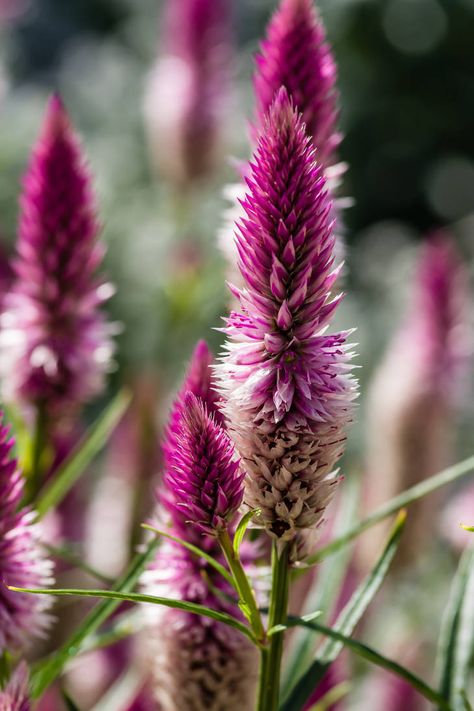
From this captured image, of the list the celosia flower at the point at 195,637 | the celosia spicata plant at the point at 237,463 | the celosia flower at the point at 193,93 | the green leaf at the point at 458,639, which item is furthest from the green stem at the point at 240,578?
the celosia flower at the point at 193,93

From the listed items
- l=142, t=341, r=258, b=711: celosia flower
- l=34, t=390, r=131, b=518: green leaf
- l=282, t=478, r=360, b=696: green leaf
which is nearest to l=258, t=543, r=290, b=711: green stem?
l=142, t=341, r=258, b=711: celosia flower

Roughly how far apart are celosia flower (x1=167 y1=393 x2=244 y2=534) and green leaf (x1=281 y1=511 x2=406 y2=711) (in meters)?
0.22

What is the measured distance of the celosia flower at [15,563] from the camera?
828 mm

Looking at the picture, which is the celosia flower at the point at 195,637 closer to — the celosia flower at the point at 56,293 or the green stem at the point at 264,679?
the green stem at the point at 264,679

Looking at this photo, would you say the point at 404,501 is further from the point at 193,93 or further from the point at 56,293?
the point at 193,93

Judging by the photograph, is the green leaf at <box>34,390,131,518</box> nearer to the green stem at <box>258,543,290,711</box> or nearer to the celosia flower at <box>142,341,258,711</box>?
the celosia flower at <box>142,341,258,711</box>

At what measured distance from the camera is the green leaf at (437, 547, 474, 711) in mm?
920

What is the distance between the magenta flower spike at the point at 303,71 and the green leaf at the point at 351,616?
35cm

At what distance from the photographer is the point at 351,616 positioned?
2.85 feet

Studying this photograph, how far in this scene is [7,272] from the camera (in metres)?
1.46

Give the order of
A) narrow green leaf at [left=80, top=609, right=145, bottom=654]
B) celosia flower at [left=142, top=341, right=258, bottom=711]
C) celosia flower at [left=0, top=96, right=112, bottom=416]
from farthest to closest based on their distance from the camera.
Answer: celosia flower at [left=0, top=96, right=112, bottom=416] < narrow green leaf at [left=80, top=609, right=145, bottom=654] < celosia flower at [left=142, top=341, right=258, bottom=711]

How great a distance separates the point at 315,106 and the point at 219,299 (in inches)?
105

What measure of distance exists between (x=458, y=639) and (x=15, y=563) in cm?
A: 42

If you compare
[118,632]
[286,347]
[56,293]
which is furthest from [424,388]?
[286,347]
